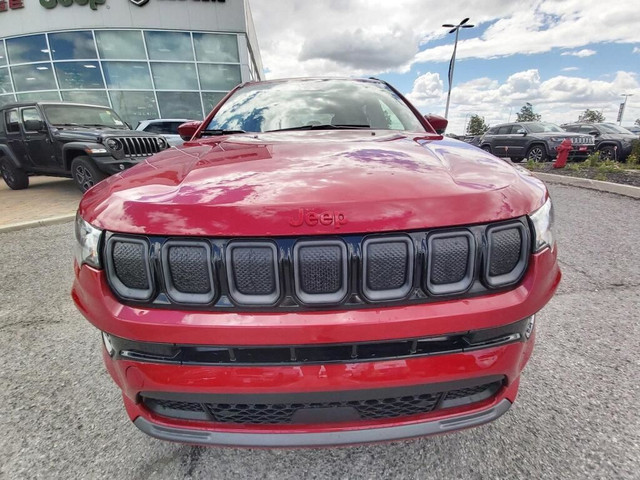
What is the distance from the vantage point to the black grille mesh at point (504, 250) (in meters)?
1.07

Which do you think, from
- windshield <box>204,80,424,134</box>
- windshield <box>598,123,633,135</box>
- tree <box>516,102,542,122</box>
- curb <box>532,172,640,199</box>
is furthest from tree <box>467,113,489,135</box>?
windshield <box>204,80,424,134</box>

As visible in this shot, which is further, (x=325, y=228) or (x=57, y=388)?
(x=57, y=388)

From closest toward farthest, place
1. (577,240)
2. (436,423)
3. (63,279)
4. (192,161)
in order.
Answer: (436,423) < (192,161) < (63,279) < (577,240)

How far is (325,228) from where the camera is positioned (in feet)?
3.27

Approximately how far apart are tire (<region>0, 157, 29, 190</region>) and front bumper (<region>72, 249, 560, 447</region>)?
8997mm

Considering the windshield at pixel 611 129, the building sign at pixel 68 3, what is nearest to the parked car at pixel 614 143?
the windshield at pixel 611 129

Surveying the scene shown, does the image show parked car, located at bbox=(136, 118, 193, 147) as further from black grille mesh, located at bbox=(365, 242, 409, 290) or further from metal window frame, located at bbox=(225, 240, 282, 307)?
black grille mesh, located at bbox=(365, 242, 409, 290)

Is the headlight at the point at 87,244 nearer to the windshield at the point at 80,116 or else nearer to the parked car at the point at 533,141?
the windshield at the point at 80,116

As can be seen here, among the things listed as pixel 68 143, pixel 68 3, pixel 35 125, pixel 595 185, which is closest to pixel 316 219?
pixel 68 143

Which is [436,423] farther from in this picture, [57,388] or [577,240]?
[577,240]

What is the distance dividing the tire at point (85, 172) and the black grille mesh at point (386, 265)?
253 inches

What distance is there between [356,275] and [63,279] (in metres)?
3.48

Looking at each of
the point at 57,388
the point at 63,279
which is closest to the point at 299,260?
the point at 57,388

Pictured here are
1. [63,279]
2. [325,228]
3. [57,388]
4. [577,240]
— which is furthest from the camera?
[577,240]
